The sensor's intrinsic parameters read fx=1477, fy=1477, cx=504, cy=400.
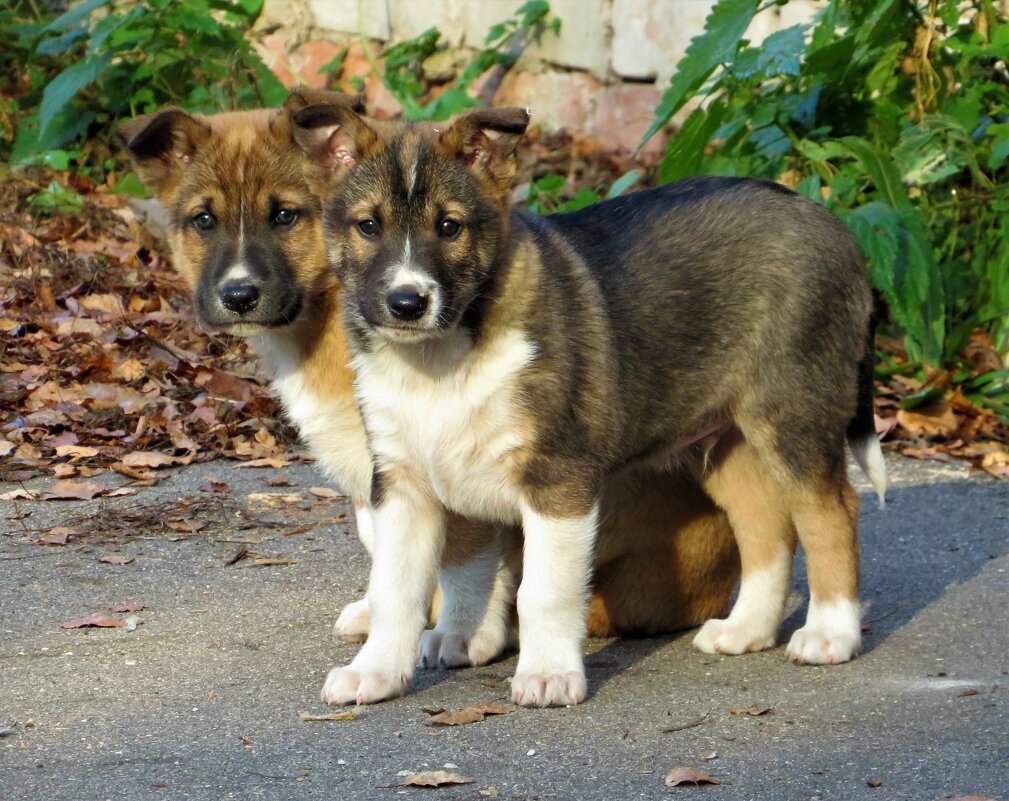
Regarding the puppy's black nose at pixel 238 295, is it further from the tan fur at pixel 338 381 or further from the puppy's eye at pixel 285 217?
the puppy's eye at pixel 285 217

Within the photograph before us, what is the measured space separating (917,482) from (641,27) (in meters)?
4.04

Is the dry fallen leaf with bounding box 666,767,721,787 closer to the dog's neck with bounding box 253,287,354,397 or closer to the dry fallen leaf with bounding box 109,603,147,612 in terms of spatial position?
the dog's neck with bounding box 253,287,354,397

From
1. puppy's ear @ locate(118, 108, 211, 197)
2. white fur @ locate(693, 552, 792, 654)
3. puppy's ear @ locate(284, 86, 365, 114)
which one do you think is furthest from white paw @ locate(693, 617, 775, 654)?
puppy's ear @ locate(118, 108, 211, 197)

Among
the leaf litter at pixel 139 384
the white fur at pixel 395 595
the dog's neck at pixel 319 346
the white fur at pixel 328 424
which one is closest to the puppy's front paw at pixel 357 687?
the white fur at pixel 395 595

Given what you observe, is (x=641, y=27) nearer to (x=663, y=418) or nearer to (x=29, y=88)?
(x=29, y=88)

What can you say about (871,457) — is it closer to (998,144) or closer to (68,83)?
(998,144)

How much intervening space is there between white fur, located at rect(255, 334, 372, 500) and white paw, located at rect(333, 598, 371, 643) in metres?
0.36

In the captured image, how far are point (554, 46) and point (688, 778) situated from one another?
7227 millimetres

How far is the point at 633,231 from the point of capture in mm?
4738

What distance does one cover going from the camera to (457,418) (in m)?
4.18

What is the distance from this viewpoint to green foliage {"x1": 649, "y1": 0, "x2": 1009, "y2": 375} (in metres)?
7.12

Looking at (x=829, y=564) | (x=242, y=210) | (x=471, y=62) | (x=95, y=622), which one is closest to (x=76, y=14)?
(x=471, y=62)

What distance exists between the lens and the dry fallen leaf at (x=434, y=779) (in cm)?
340

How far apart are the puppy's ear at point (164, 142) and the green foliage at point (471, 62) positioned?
4.68m
